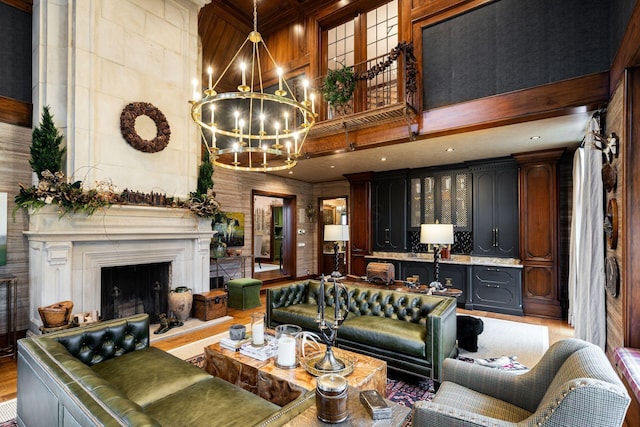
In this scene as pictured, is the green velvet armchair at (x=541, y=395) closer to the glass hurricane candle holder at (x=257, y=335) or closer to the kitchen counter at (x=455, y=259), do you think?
the glass hurricane candle holder at (x=257, y=335)

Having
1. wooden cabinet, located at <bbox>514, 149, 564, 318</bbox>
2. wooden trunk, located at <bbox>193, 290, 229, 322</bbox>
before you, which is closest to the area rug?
wooden cabinet, located at <bbox>514, 149, 564, 318</bbox>

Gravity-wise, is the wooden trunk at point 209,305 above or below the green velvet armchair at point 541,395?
below

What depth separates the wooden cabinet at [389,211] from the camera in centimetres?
684

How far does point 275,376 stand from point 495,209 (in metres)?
5.17

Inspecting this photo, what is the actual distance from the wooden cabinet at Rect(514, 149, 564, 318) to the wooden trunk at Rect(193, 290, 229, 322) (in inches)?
195

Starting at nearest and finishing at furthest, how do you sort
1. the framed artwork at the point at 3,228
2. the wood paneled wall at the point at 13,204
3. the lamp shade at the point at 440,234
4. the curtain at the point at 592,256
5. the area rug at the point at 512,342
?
the curtain at the point at 592,256
the area rug at the point at 512,342
the framed artwork at the point at 3,228
the wood paneled wall at the point at 13,204
the lamp shade at the point at 440,234

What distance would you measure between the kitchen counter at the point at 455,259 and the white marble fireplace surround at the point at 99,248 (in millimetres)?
3645

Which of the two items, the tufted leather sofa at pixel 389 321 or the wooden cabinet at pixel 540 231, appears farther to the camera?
the wooden cabinet at pixel 540 231

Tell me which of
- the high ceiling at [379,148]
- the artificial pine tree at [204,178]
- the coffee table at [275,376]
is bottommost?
the coffee table at [275,376]

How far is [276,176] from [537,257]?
5504mm

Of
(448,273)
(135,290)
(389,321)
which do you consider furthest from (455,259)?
(135,290)

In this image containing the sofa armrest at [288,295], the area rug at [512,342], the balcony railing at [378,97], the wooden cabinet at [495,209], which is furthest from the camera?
the wooden cabinet at [495,209]

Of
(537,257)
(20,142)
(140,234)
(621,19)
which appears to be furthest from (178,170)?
(537,257)

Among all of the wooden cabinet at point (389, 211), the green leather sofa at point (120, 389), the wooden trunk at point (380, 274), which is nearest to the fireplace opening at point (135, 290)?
the green leather sofa at point (120, 389)
